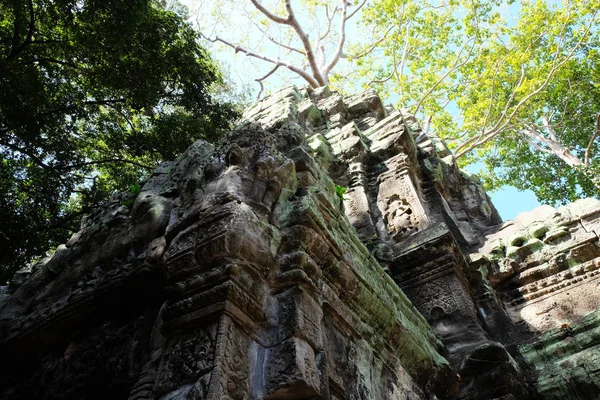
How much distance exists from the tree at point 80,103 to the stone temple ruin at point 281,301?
404 centimetres

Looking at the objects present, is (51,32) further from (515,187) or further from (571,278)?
(515,187)

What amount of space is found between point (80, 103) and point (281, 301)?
24.6ft

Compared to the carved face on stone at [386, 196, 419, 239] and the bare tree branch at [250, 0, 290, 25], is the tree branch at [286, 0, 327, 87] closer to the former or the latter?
the bare tree branch at [250, 0, 290, 25]

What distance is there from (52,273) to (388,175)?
463 cm

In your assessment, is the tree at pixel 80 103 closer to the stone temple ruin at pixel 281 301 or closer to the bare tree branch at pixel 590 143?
the stone temple ruin at pixel 281 301

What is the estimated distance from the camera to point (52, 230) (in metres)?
8.78

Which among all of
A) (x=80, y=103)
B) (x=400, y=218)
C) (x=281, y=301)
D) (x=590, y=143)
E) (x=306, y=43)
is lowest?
(x=281, y=301)

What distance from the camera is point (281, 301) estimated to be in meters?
2.71

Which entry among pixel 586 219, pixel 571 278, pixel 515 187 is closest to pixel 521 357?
pixel 571 278

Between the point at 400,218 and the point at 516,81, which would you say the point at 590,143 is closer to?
the point at 516,81

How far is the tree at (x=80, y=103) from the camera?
298 inches

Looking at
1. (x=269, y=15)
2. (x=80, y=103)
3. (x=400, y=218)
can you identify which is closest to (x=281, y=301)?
(x=400, y=218)

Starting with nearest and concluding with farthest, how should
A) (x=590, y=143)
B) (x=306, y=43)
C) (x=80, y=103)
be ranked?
1. (x=80, y=103)
2. (x=590, y=143)
3. (x=306, y=43)

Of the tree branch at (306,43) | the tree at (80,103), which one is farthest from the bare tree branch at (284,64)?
the tree at (80,103)
